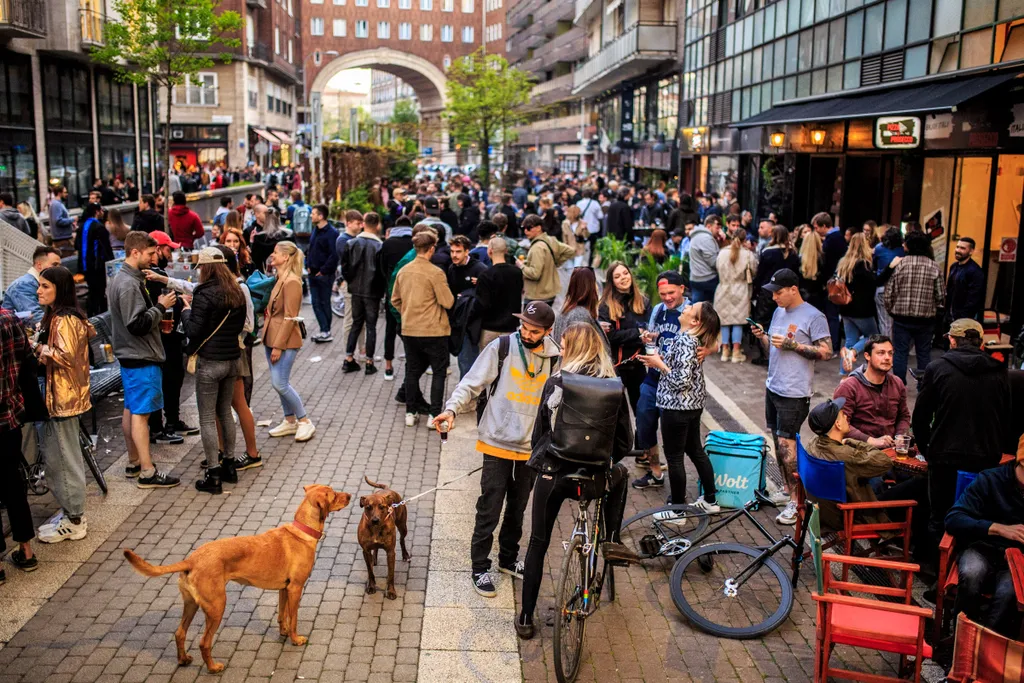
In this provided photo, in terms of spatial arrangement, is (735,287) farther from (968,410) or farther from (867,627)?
(867,627)

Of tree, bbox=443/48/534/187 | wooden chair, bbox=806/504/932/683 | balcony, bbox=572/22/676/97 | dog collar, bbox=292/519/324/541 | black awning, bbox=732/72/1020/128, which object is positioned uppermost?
balcony, bbox=572/22/676/97

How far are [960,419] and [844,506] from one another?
3.09ft

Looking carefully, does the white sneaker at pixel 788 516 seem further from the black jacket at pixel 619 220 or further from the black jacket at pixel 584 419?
the black jacket at pixel 619 220

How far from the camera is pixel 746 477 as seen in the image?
7.43 meters

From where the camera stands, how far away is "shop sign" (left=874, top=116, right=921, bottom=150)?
15414 millimetres

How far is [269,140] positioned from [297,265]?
2128 inches

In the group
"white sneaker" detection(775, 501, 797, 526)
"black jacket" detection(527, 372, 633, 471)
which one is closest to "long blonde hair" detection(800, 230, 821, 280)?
"white sneaker" detection(775, 501, 797, 526)

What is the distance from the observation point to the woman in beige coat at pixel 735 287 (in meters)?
13.1

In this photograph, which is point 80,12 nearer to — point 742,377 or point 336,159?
point 336,159

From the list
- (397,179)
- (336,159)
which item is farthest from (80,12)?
(397,179)

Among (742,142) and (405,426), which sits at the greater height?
(742,142)

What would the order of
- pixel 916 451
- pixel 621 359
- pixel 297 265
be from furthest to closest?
pixel 297 265 < pixel 621 359 < pixel 916 451

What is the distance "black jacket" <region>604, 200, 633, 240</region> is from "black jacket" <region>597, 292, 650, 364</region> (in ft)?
35.9

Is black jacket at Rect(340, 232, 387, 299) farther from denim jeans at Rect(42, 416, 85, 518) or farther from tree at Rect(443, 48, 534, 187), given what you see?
tree at Rect(443, 48, 534, 187)
